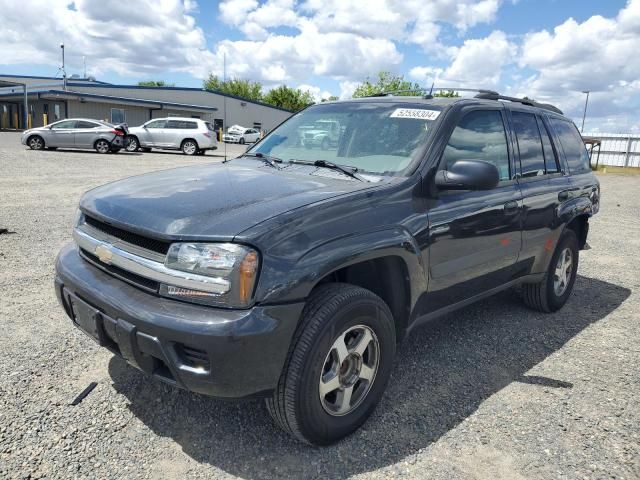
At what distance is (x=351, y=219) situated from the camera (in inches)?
104

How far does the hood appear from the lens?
240cm

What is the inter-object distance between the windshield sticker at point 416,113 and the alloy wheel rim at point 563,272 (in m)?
2.18

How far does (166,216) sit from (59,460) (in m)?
1.28

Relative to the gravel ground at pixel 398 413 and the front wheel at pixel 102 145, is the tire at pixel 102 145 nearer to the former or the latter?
the front wheel at pixel 102 145

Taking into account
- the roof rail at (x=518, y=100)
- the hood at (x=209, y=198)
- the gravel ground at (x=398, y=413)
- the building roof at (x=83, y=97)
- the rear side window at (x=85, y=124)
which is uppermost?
the building roof at (x=83, y=97)

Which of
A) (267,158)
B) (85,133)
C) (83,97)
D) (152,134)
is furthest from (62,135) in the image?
(267,158)

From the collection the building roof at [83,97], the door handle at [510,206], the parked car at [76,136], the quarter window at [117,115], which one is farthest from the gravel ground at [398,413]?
the quarter window at [117,115]

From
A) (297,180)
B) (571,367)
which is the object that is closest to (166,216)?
(297,180)

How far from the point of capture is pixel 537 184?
13.8ft

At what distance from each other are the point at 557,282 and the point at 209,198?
363 centimetres

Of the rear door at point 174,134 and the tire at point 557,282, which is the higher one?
the rear door at point 174,134

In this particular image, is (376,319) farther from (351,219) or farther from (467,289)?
(467,289)

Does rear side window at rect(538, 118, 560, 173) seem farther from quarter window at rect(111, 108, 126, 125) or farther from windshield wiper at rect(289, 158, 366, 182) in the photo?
quarter window at rect(111, 108, 126, 125)

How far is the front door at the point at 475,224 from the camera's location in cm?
322
